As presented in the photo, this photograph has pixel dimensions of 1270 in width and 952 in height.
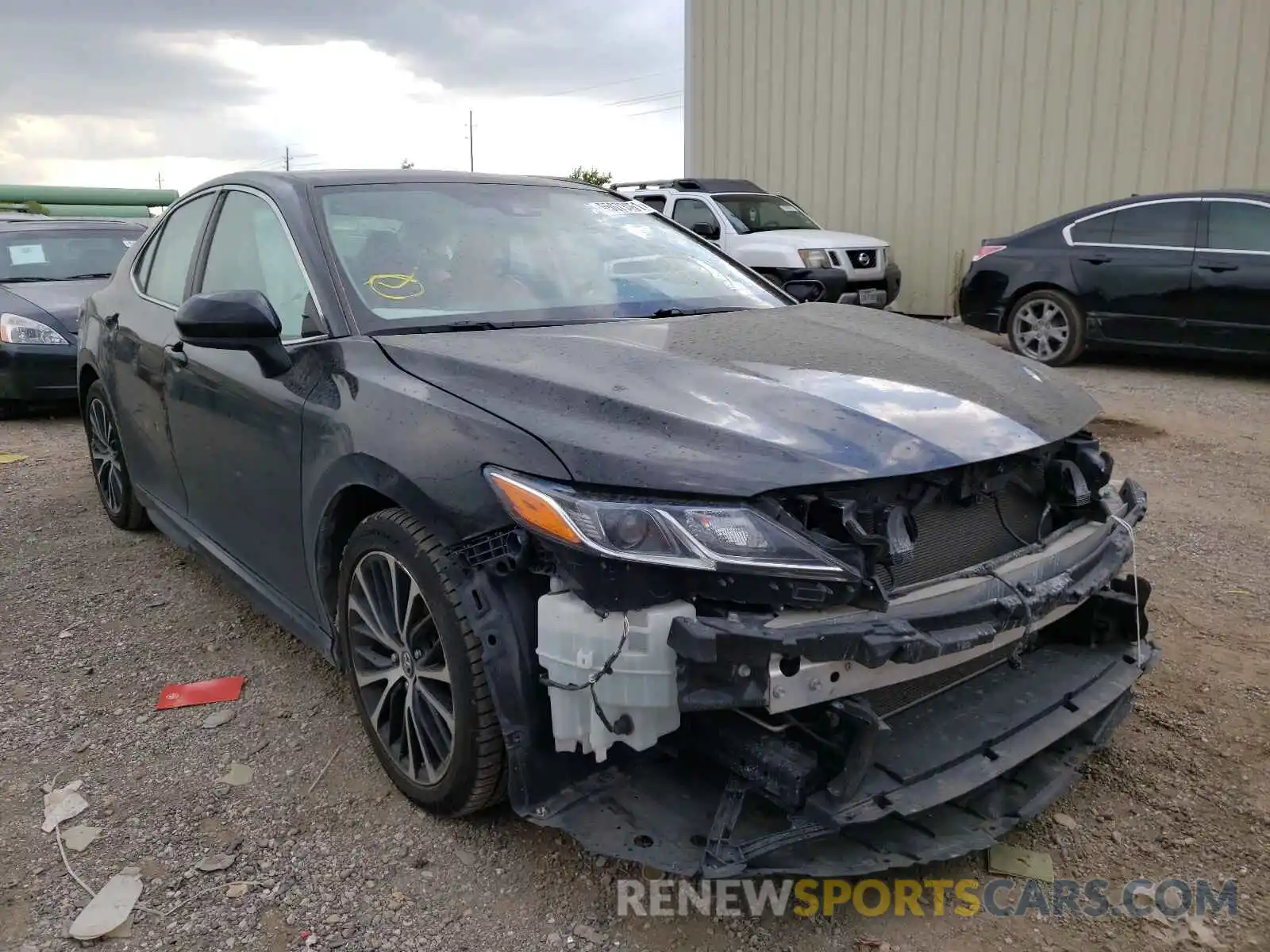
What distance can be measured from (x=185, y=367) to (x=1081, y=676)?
119 inches

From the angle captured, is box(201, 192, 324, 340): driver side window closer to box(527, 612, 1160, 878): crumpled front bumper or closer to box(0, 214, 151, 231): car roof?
box(527, 612, 1160, 878): crumpled front bumper

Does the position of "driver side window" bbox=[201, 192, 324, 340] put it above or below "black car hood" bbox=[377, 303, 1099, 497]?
above

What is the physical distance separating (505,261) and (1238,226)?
24.5 ft

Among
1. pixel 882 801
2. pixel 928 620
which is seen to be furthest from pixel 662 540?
pixel 882 801

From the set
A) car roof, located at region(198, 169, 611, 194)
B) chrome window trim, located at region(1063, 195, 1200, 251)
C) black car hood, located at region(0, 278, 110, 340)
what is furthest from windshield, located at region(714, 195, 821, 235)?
car roof, located at region(198, 169, 611, 194)

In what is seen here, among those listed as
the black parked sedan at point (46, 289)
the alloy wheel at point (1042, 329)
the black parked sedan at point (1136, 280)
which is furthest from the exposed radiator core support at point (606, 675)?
the alloy wheel at point (1042, 329)

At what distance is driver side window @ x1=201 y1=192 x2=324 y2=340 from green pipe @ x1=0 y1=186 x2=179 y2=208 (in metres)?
15.4

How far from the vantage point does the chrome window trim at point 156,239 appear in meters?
3.99

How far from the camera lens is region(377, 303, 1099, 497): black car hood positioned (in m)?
2.11

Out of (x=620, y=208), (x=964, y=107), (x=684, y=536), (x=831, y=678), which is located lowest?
(x=831, y=678)

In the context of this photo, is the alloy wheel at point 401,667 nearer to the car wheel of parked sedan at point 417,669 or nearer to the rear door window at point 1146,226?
the car wheel of parked sedan at point 417,669

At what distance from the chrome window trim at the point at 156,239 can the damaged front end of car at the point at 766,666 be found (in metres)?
2.43

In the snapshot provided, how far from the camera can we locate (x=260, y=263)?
3.32 meters

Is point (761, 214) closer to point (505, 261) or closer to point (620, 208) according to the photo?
point (620, 208)
